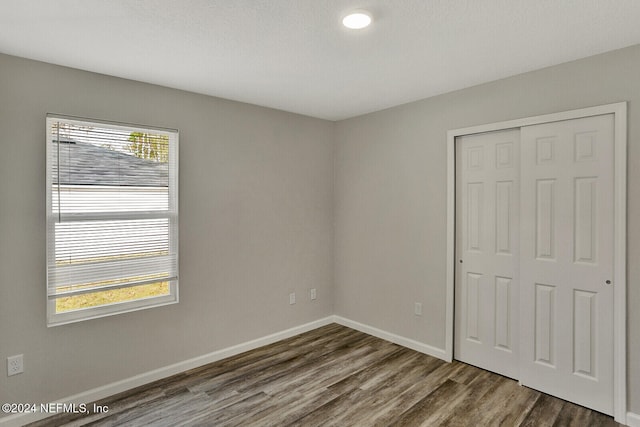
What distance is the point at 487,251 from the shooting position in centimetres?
311

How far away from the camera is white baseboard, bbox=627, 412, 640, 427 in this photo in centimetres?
231

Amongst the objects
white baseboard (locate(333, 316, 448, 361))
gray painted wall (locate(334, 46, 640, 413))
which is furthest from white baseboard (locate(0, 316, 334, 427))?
gray painted wall (locate(334, 46, 640, 413))

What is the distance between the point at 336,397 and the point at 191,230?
72.0 inches

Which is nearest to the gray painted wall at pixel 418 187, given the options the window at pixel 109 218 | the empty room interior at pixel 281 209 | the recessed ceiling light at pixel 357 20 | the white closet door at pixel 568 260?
the empty room interior at pixel 281 209

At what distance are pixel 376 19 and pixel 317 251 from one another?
2759mm

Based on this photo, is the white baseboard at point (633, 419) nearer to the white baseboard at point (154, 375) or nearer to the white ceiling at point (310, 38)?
the white ceiling at point (310, 38)

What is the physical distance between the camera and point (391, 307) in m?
3.82

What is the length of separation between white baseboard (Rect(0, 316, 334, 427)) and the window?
1.80 feet

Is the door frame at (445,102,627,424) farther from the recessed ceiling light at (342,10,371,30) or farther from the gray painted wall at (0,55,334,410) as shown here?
the gray painted wall at (0,55,334,410)

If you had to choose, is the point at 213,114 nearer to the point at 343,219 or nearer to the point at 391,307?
the point at 343,219

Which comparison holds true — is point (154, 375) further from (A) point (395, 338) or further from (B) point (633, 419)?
(B) point (633, 419)

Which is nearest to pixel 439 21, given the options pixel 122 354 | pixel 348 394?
pixel 348 394

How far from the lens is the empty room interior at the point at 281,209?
2.21m

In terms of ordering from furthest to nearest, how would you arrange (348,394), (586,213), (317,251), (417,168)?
1. (317,251)
2. (417,168)
3. (348,394)
4. (586,213)
